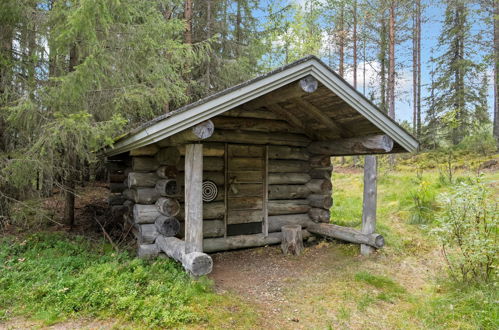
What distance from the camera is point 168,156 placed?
5.61 meters

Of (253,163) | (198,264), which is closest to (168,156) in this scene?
(253,163)

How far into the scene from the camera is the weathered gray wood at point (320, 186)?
24.0 feet

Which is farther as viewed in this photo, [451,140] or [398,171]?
[451,140]

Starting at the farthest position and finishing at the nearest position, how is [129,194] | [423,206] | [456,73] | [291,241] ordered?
1. [456,73]
2. [423,206]
3. [129,194]
4. [291,241]

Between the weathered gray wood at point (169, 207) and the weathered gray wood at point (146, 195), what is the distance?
0.98ft

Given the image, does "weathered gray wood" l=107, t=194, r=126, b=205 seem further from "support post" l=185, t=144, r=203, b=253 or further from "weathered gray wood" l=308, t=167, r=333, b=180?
"weathered gray wood" l=308, t=167, r=333, b=180

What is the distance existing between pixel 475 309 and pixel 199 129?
412 centimetres

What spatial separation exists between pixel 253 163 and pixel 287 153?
2.92 feet

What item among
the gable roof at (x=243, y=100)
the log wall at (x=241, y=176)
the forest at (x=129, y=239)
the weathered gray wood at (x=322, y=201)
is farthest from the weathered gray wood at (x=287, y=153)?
the gable roof at (x=243, y=100)

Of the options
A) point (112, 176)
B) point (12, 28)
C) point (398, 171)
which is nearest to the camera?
point (12, 28)

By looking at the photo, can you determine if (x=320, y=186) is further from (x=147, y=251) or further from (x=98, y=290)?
(x=98, y=290)

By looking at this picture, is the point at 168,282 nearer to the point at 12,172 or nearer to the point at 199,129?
the point at 199,129

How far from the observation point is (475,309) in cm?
373

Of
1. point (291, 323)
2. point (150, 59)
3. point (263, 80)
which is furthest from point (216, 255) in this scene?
point (150, 59)
